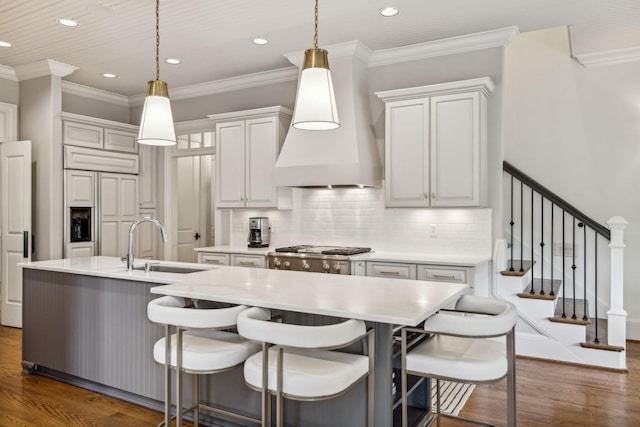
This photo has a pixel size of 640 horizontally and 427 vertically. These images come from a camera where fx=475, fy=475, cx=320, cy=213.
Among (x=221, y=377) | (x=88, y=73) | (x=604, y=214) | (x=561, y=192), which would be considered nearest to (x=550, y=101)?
(x=561, y=192)

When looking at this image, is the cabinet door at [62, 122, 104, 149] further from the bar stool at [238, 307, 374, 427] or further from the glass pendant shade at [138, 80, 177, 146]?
the bar stool at [238, 307, 374, 427]

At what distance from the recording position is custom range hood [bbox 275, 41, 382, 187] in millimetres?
4598

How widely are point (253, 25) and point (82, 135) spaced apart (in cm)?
284

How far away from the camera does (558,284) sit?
16.0ft

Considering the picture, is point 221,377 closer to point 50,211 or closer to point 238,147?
point 238,147

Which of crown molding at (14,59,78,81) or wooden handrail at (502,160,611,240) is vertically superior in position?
crown molding at (14,59,78,81)

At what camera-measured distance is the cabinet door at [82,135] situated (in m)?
5.56

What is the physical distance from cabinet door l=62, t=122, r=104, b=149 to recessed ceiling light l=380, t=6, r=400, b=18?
3.88 m

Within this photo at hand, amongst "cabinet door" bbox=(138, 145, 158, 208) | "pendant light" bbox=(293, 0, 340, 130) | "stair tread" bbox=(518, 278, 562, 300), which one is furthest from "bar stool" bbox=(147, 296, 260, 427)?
"cabinet door" bbox=(138, 145, 158, 208)

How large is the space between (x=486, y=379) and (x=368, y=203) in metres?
3.13

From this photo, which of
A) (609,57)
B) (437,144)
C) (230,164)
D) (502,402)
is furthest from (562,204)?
(230,164)

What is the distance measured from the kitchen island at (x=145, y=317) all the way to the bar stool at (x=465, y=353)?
3.7 inches

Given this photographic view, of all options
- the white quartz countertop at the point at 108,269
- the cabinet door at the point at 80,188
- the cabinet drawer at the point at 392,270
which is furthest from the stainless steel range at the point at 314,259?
the cabinet door at the point at 80,188

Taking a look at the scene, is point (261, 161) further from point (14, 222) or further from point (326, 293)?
point (326, 293)
